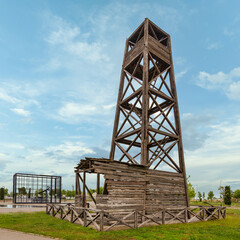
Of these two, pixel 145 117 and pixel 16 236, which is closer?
pixel 16 236

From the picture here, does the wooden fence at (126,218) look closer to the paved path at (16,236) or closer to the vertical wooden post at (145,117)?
the paved path at (16,236)

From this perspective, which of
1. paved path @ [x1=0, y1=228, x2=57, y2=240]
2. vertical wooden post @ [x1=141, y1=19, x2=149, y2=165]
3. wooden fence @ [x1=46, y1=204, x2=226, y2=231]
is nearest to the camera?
paved path @ [x1=0, y1=228, x2=57, y2=240]

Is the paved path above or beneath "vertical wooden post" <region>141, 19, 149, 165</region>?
beneath

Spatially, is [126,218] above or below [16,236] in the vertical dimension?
below

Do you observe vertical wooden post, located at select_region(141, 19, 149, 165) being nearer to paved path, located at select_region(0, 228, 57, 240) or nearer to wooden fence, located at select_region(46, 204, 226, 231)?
wooden fence, located at select_region(46, 204, 226, 231)

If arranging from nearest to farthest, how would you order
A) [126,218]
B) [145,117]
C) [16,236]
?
1. [16,236]
2. [126,218]
3. [145,117]

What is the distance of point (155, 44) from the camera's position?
1814 cm

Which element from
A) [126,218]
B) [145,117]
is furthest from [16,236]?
[145,117]

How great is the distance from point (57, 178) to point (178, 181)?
668 inches

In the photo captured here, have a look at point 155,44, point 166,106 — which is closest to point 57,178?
point 166,106

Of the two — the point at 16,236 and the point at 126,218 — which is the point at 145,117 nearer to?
the point at 126,218

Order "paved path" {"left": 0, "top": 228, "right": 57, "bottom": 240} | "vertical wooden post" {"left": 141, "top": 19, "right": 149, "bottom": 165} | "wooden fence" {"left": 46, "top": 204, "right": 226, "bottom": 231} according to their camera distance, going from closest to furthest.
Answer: "paved path" {"left": 0, "top": 228, "right": 57, "bottom": 240}, "wooden fence" {"left": 46, "top": 204, "right": 226, "bottom": 231}, "vertical wooden post" {"left": 141, "top": 19, "right": 149, "bottom": 165}

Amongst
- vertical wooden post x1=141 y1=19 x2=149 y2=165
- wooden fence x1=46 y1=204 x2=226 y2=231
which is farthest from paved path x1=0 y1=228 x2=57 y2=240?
vertical wooden post x1=141 y1=19 x2=149 y2=165

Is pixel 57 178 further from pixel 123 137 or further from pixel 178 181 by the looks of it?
pixel 178 181
